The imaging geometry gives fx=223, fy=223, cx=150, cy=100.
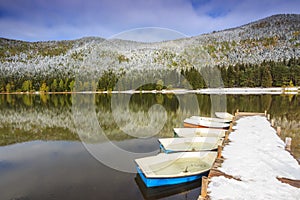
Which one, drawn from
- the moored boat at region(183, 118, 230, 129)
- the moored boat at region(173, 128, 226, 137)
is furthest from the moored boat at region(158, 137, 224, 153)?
the moored boat at region(183, 118, 230, 129)

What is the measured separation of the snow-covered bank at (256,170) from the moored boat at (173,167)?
4.55 feet

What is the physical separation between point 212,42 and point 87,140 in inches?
6925

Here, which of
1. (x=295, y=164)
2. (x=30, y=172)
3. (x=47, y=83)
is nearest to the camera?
(x=295, y=164)

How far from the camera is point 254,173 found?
6312mm

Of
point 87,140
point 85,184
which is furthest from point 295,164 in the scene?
point 87,140

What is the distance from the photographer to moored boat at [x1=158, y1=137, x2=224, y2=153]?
11.2m

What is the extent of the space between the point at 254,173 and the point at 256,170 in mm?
276

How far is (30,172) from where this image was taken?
421 inches

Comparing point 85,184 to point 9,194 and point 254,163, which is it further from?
point 254,163

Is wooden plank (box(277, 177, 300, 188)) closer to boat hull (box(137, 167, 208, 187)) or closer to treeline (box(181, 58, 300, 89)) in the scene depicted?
boat hull (box(137, 167, 208, 187))

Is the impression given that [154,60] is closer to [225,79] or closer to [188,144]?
[225,79]

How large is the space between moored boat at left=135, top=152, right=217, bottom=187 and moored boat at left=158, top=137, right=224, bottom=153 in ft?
2.52

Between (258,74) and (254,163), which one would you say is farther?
(258,74)

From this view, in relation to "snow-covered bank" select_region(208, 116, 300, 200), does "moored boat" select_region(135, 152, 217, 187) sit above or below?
below
